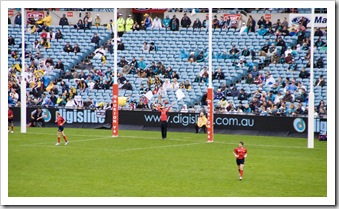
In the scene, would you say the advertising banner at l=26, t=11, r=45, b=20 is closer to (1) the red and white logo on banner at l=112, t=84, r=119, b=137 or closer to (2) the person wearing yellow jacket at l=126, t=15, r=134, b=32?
(2) the person wearing yellow jacket at l=126, t=15, r=134, b=32

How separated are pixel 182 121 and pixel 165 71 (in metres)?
4.61

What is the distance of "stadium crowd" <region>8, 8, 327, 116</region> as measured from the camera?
4278 centimetres

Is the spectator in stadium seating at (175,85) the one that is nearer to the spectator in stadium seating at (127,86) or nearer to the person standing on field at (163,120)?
the spectator in stadium seating at (127,86)

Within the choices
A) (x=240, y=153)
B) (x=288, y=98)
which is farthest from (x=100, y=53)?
(x=240, y=153)

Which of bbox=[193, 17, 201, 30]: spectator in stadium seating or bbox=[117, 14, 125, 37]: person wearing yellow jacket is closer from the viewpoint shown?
bbox=[193, 17, 201, 30]: spectator in stadium seating

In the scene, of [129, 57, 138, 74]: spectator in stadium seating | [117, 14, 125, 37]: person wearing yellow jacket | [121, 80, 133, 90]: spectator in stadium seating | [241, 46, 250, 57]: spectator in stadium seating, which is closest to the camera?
[241, 46, 250, 57]: spectator in stadium seating

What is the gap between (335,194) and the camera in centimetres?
2102

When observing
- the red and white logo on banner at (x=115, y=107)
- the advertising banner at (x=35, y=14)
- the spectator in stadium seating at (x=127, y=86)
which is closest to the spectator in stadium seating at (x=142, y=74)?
the spectator in stadium seating at (x=127, y=86)

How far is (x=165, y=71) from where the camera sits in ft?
153

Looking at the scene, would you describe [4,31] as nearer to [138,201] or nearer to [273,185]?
[138,201]

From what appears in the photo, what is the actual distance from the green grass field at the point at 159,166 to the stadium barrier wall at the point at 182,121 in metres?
0.73

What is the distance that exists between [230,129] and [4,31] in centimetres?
2243

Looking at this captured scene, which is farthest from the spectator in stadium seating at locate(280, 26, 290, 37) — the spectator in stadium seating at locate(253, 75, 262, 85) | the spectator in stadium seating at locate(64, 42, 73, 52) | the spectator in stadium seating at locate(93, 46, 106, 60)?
the spectator in stadium seating at locate(64, 42, 73, 52)

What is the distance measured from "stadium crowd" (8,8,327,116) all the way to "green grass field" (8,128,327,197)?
3.05 m
